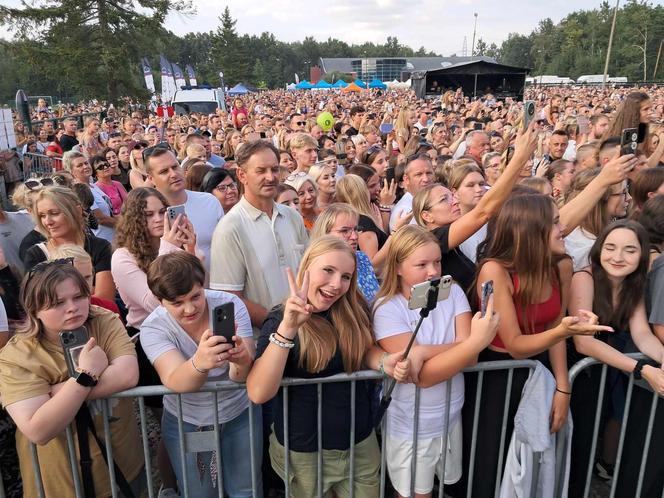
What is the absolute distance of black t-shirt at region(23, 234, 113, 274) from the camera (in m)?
3.41

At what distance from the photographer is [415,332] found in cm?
189

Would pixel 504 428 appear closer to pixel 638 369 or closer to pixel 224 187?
pixel 638 369

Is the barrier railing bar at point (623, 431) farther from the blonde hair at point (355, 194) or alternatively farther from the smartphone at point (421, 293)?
the blonde hair at point (355, 194)

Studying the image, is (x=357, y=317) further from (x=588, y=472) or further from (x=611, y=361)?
(x=588, y=472)

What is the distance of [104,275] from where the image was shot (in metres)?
3.46

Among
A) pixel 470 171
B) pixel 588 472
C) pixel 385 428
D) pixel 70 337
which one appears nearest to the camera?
pixel 70 337

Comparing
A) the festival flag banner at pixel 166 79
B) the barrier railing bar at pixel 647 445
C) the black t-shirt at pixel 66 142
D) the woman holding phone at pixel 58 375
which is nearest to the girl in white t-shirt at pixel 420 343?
the barrier railing bar at pixel 647 445

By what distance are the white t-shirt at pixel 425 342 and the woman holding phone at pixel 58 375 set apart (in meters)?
A: 1.25

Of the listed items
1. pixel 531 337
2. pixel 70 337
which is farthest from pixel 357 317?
pixel 70 337

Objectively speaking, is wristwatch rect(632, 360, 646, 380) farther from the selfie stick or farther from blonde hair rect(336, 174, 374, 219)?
blonde hair rect(336, 174, 374, 219)

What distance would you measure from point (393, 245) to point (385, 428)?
36.5 inches

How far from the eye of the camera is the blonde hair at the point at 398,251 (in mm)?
2434

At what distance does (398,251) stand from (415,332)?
656 mm

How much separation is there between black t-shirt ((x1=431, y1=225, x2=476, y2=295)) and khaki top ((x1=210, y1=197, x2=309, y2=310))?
954 mm
